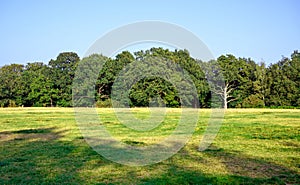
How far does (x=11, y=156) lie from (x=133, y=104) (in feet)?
188

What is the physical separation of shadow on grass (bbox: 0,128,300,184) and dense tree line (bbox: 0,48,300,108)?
53113 millimetres

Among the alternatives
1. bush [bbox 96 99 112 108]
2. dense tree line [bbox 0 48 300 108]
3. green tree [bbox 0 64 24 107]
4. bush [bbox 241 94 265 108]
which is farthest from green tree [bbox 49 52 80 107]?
bush [bbox 241 94 265 108]

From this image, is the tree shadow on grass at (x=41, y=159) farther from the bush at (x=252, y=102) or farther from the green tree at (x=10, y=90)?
the green tree at (x=10, y=90)

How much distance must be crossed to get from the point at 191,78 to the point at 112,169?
61900 mm

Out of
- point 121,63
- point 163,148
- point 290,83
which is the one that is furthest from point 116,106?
point 163,148

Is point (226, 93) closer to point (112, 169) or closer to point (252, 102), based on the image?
point (252, 102)

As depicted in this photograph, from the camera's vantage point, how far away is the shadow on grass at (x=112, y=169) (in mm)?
9773

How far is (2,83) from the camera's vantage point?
81938mm

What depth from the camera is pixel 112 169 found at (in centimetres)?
1137

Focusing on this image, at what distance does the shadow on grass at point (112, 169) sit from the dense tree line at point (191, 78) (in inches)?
2091

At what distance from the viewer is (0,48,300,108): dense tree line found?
71.8m

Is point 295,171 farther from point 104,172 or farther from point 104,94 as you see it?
point 104,94

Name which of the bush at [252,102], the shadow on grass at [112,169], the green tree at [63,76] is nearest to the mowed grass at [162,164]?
the shadow on grass at [112,169]

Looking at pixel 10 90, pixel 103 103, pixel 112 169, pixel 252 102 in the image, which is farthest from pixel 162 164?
pixel 10 90
